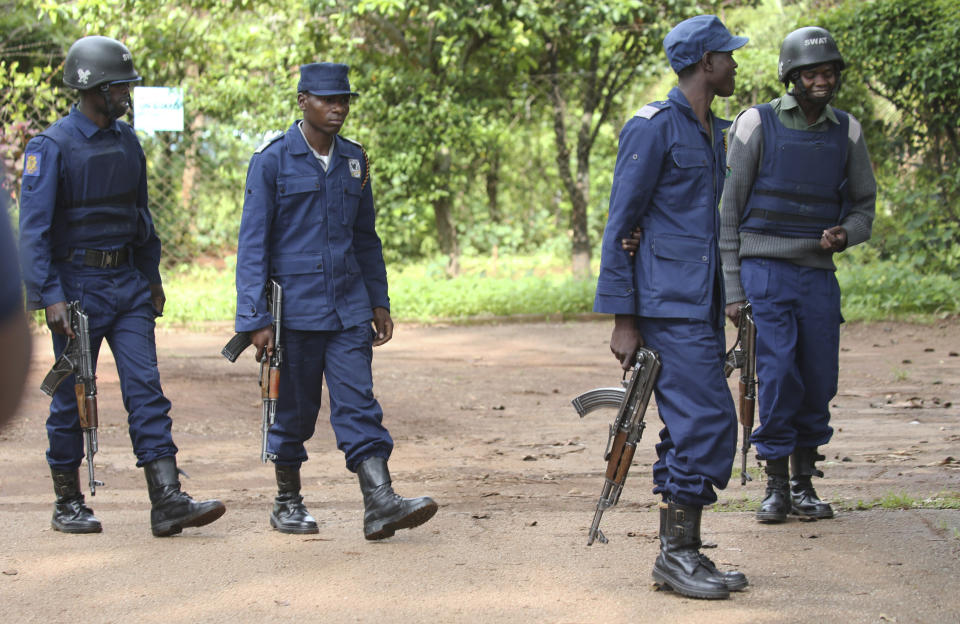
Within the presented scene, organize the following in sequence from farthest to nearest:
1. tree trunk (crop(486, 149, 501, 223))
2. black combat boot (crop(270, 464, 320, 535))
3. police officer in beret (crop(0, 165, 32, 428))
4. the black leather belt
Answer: tree trunk (crop(486, 149, 501, 223)), the black leather belt, black combat boot (crop(270, 464, 320, 535)), police officer in beret (crop(0, 165, 32, 428))

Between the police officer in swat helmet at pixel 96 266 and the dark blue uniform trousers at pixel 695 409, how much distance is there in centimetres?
207

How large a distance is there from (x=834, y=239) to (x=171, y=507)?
311 cm

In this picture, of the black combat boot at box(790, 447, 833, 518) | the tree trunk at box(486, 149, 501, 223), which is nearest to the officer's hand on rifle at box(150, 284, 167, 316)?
the black combat boot at box(790, 447, 833, 518)

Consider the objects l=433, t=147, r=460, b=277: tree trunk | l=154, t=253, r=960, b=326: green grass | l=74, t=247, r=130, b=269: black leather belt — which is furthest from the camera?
l=433, t=147, r=460, b=277: tree trunk

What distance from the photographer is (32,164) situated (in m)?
5.55

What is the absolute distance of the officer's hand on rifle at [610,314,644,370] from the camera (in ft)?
15.0

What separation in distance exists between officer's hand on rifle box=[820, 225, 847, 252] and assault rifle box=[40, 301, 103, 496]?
10.7 feet

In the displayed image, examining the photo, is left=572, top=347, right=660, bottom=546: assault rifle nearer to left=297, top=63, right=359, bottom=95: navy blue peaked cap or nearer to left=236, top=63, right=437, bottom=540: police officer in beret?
left=236, top=63, right=437, bottom=540: police officer in beret

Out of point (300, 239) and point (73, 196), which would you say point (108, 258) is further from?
point (300, 239)

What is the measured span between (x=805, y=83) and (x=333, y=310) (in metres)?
2.29

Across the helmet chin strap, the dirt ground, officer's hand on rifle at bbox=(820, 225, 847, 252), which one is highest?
the helmet chin strap

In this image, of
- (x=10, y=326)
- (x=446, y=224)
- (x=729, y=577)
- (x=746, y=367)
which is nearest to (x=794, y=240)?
(x=746, y=367)

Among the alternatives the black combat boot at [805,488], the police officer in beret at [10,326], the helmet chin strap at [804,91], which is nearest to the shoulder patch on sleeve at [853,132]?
the helmet chin strap at [804,91]

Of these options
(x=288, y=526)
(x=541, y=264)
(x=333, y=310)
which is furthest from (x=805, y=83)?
(x=541, y=264)
